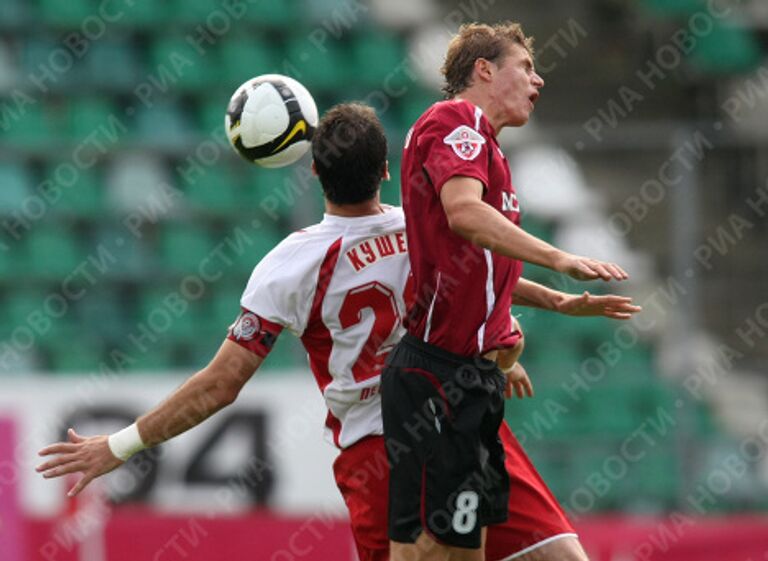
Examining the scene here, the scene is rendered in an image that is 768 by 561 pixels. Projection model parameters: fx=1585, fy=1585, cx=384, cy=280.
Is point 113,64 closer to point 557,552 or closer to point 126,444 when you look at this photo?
point 126,444

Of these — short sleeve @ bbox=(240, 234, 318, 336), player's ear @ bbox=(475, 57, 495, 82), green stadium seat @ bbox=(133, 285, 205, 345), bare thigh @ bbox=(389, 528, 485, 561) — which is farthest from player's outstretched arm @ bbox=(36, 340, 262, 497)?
green stadium seat @ bbox=(133, 285, 205, 345)

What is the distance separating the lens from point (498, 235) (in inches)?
157

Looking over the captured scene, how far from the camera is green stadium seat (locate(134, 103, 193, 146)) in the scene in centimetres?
992

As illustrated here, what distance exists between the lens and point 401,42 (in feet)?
34.9

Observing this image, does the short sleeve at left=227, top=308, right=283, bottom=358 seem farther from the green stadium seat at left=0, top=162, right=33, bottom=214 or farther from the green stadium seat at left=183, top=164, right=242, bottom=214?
the green stadium seat at left=0, top=162, right=33, bottom=214

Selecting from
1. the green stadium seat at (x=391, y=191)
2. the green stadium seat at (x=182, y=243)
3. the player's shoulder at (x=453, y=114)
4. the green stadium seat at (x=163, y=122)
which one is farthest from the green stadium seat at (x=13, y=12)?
the player's shoulder at (x=453, y=114)

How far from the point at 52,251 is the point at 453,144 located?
5315mm

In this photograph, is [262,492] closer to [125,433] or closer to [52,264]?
[52,264]

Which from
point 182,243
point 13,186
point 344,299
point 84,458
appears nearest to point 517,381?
point 344,299

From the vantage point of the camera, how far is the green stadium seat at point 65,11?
10109 mm

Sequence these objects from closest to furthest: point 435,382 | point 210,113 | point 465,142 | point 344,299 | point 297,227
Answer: point 465,142, point 435,382, point 344,299, point 297,227, point 210,113

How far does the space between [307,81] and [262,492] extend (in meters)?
2.91

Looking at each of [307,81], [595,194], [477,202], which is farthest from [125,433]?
[595,194]

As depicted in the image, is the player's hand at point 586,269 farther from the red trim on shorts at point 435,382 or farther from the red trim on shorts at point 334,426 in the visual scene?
the red trim on shorts at point 334,426
